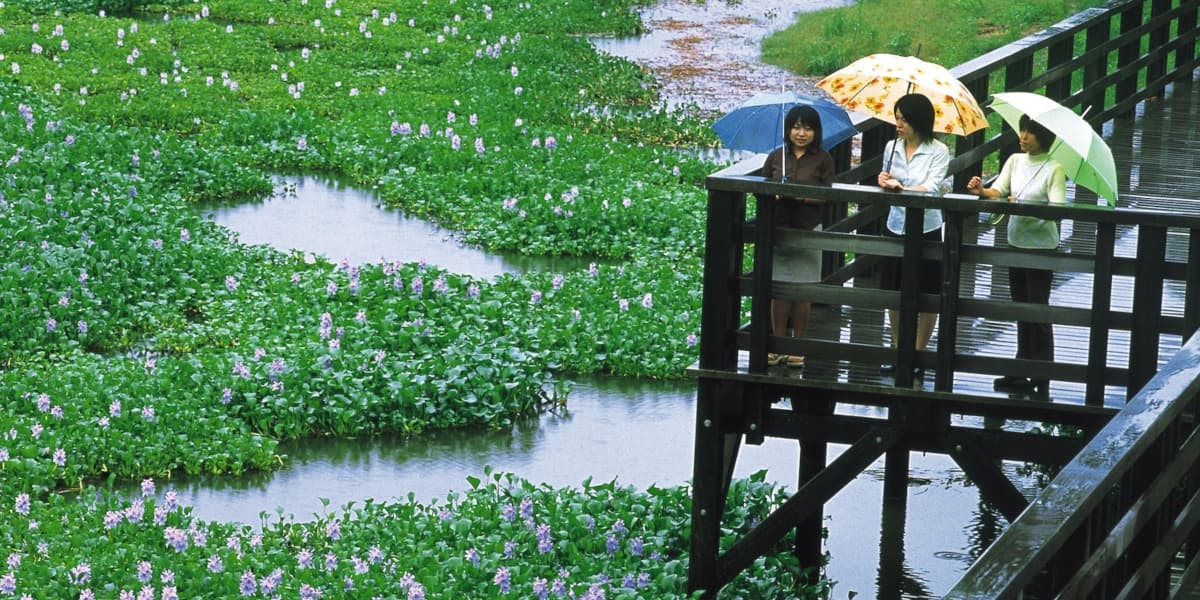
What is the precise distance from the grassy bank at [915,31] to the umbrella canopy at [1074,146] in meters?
16.3

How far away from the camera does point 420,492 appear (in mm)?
9445

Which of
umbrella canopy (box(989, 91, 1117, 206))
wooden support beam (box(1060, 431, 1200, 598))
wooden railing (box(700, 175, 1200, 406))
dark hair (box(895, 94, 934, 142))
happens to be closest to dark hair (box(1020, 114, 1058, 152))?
umbrella canopy (box(989, 91, 1117, 206))

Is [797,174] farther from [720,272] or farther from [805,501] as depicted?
[805,501]

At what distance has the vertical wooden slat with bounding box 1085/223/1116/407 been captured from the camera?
7004 mm

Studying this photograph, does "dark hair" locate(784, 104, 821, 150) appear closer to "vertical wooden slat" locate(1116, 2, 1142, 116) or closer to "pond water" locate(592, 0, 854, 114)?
"vertical wooden slat" locate(1116, 2, 1142, 116)

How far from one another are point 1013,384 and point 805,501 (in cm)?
97

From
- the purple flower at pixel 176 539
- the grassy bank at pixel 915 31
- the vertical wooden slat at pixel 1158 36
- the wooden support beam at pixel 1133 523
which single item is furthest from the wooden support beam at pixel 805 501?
the grassy bank at pixel 915 31

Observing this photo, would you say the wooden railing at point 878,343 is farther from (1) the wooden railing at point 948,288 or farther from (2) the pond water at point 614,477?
(2) the pond water at point 614,477

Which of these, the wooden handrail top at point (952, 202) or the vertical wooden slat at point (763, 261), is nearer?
the wooden handrail top at point (952, 202)

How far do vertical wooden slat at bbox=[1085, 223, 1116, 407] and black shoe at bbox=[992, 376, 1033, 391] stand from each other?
0.32 meters

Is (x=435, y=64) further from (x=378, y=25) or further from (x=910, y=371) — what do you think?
(x=910, y=371)

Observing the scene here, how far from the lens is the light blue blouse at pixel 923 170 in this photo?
308 inches

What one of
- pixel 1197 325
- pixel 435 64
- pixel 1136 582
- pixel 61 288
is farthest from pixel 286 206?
pixel 1136 582

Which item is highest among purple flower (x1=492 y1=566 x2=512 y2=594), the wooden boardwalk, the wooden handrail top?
the wooden handrail top
